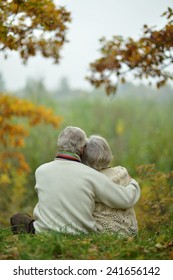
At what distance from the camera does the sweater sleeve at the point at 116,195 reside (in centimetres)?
408

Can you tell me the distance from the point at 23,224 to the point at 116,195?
928mm

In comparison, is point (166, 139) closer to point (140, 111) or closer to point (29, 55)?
point (140, 111)

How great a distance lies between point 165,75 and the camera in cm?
606

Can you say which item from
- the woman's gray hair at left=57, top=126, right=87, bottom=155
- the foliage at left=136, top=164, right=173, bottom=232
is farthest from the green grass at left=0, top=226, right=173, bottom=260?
the foliage at left=136, top=164, right=173, bottom=232

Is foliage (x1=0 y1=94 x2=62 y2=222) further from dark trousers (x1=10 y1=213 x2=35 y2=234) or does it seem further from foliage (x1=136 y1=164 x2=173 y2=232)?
dark trousers (x1=10 y1=213 x2=35 y2=234)

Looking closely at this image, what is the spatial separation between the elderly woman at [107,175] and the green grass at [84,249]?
0.44 m

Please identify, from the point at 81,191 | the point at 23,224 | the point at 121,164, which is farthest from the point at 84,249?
the point at 121,164

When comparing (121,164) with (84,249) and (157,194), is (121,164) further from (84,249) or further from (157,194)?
(84,249)

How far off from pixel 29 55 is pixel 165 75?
65.0 inches

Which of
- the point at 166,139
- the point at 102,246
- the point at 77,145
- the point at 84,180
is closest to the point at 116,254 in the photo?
the point at 102,246

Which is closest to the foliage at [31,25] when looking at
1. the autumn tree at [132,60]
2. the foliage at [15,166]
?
the autumn tree at [132,60]

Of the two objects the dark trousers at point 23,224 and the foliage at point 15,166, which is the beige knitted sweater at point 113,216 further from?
the foliage at point 15,166

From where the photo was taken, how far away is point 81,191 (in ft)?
13.3
